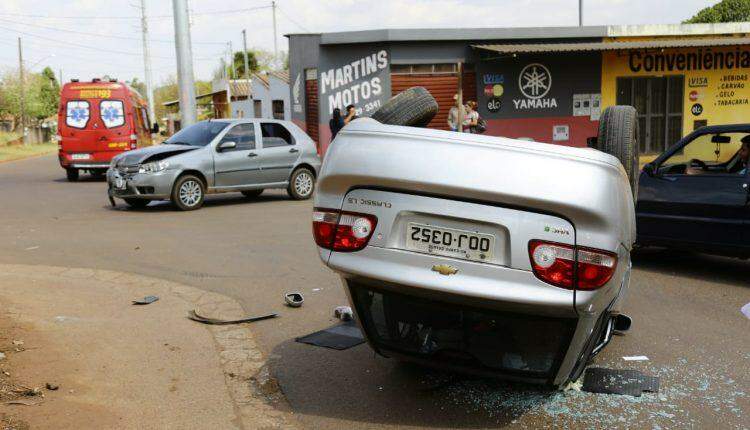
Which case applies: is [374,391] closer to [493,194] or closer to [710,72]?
[493,194]

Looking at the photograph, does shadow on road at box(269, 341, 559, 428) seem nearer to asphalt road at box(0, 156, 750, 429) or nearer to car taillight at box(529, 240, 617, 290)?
asphalt road at box(0, 156, 750, 429)

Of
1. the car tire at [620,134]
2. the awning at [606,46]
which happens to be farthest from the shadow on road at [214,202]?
the car tire at [620,134]

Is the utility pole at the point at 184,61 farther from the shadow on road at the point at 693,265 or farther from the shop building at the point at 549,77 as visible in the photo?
the shadow on road at the point at 693,265

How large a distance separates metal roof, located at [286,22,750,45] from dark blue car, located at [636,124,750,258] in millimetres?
15020

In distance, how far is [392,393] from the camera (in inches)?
174

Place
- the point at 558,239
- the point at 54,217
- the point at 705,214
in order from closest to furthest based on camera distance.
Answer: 1. the point at 558,239
2. the point at 705,214
3. the point at 54,217

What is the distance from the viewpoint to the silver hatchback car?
1298cm

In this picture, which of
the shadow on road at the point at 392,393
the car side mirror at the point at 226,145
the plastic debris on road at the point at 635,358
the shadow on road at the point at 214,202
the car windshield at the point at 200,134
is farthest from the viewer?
the car windshield at the point at 200,134

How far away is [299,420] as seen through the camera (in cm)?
405

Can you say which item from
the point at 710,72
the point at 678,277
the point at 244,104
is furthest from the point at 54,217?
the point at 244,104

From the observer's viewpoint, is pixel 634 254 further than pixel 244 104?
No

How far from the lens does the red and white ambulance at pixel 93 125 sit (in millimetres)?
20734

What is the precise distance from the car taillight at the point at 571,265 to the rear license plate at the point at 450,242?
219 millimetres

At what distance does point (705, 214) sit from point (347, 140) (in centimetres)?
513
